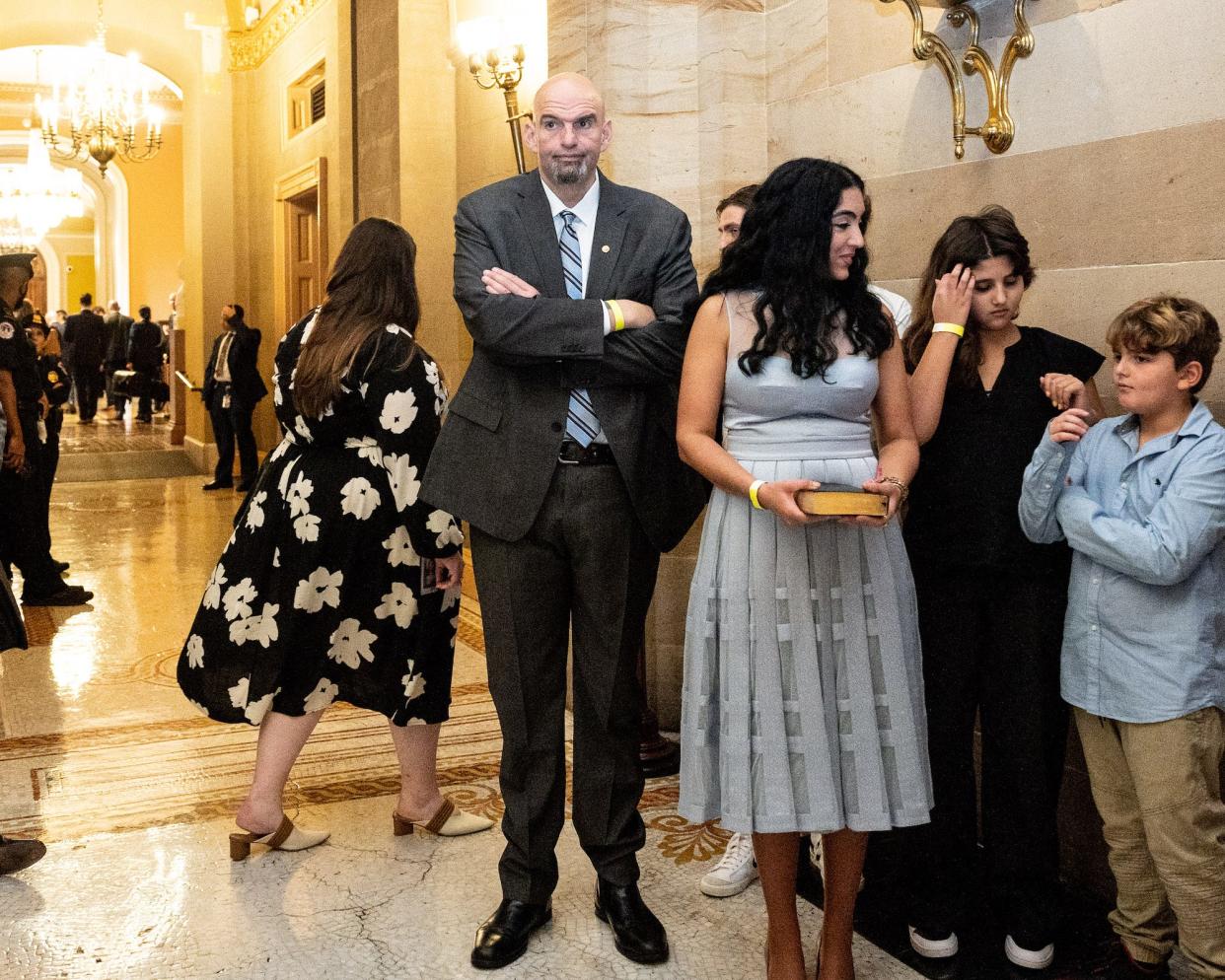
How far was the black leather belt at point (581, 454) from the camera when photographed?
273 cm

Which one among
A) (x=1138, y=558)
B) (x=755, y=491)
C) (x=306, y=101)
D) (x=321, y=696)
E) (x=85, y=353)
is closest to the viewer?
(x=755, y=491)

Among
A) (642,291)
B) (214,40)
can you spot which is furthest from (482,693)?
(214,40)

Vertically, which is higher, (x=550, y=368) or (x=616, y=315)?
(x=616, y=315)

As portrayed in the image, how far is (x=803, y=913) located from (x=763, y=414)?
1282 mm

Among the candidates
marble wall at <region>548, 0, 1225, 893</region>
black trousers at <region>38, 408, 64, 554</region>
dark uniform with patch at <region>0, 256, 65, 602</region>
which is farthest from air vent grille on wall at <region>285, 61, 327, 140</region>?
marble wall at <region>548, 0, 1225, 893</region>

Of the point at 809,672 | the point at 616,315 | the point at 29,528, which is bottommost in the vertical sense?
the point at 29,528

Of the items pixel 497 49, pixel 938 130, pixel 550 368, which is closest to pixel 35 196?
pixel 497 49

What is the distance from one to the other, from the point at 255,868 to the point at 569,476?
141 cm

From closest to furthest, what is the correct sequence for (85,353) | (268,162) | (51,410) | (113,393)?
(51,410), (268,162), (85,353), (113,393)

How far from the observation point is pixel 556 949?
2834 mm

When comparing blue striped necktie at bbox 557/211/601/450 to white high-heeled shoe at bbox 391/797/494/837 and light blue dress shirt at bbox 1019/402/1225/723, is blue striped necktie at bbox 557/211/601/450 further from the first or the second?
white high-heeled shoe at bbox 391/797/494/837

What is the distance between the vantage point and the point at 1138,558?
2492 millimetres

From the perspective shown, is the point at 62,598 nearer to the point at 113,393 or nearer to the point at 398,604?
the point at 398,604

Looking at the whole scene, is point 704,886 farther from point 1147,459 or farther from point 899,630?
point 1147,459
